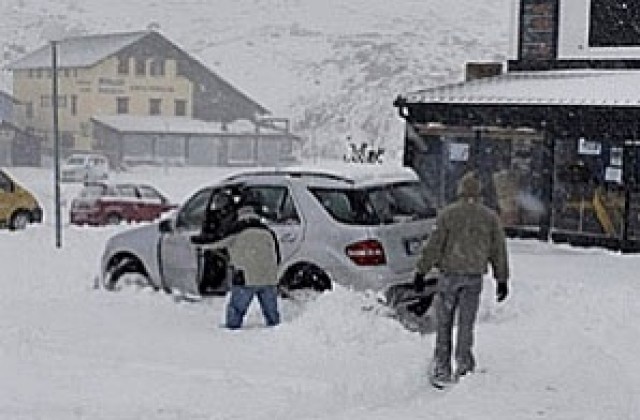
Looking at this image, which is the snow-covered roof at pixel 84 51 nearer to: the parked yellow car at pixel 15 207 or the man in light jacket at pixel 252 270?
the parked yellow car at pixel 15 207

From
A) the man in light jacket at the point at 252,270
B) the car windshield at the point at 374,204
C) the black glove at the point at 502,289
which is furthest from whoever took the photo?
the car windshield at the point at 374,204

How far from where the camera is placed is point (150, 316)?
1285 centimetres

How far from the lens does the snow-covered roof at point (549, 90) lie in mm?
20859

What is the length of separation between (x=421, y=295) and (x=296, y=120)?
252 ft

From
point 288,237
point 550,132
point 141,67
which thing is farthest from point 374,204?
point 141,67

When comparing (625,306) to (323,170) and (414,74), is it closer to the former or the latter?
(323,170)

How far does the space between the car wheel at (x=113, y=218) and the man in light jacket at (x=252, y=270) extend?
20238 mm

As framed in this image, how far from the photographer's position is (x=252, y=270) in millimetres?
11516

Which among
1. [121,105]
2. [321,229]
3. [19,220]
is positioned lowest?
[19,220]

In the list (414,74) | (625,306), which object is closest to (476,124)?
(625,306)

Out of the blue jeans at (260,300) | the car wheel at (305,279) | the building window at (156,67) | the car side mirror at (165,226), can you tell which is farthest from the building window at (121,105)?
the blue jeans at (260,300)

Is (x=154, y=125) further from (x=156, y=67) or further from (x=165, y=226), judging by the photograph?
(x=165, y=226)

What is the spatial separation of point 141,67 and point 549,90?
195 feet

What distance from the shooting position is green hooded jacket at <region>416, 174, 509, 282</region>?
9.74 m
